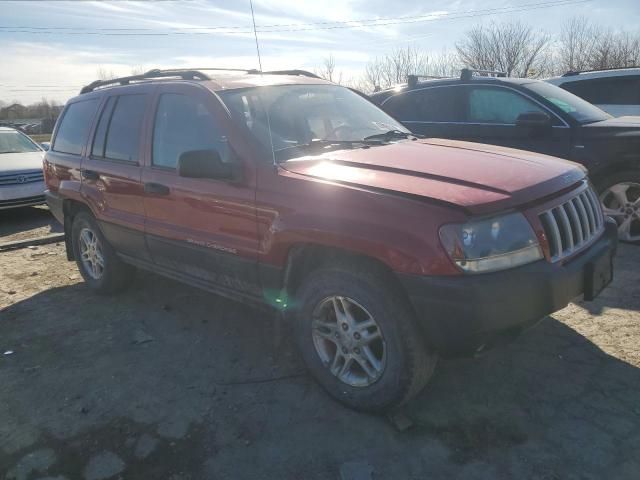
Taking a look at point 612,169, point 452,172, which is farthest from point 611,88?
point 452,172

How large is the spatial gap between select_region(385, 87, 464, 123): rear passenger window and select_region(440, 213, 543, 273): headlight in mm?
4182

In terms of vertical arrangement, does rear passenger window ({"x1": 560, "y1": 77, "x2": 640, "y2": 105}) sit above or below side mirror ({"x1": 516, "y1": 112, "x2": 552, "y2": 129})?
above

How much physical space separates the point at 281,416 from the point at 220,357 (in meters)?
0.89

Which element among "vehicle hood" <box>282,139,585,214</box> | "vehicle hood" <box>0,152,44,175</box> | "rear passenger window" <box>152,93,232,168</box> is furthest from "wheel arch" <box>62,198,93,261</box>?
"vehicle hood" <box>0,152,44,175</box>

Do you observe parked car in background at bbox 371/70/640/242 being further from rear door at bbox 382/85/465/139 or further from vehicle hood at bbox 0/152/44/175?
vehicle hood at bbox 0/152/44/175

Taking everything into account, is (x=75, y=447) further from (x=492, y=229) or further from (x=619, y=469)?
(x=619, y=469)

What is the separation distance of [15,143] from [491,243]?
1035 cm

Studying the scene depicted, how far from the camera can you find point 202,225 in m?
3.42

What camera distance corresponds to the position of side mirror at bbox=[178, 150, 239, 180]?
2.97m

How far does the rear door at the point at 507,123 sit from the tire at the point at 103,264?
417 centimetres

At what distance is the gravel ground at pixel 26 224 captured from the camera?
7.70 metres

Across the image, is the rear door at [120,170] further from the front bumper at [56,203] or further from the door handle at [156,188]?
the front bumper at [56,203]

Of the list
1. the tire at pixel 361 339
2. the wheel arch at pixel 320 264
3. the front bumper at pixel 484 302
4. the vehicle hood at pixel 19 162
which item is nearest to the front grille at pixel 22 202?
the vehicle hood at pixel 19 162

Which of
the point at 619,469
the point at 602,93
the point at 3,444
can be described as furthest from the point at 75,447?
the point at 602,93
